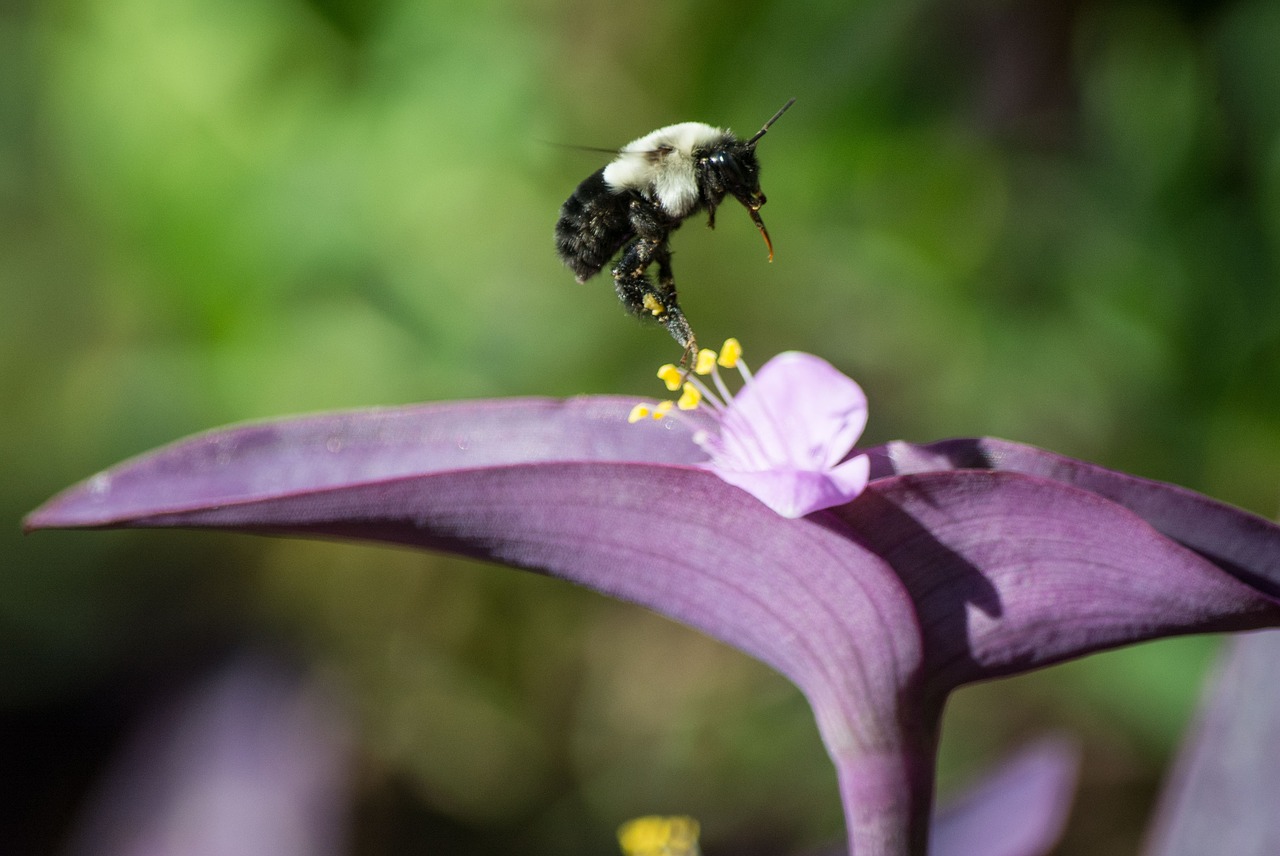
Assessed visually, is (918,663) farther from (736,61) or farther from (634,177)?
(736,61)

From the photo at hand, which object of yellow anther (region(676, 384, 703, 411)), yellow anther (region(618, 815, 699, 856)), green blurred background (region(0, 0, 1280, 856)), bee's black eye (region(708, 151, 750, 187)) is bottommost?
yellow anther (region(618, 815, 699, 856))

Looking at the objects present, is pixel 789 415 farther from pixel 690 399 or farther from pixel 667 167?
pixel 667 167

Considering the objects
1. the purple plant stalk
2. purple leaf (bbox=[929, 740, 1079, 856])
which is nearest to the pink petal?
the purple plant stalk

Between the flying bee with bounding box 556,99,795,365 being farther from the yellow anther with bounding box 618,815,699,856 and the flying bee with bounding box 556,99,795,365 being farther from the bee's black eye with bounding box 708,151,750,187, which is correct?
the yellow anther with bounding box 618,815,699,856

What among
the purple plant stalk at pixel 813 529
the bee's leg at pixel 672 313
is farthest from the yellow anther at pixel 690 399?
the bee's leg at pixel 672 313

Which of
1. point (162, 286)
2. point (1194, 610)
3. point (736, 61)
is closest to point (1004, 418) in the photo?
point (736, 61)

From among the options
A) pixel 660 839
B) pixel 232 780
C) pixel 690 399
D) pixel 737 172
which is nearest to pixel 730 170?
pixel 737 172

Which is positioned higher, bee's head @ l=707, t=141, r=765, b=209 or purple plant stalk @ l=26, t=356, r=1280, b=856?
bee's head @ l=707, t=141, r=765, b=209
